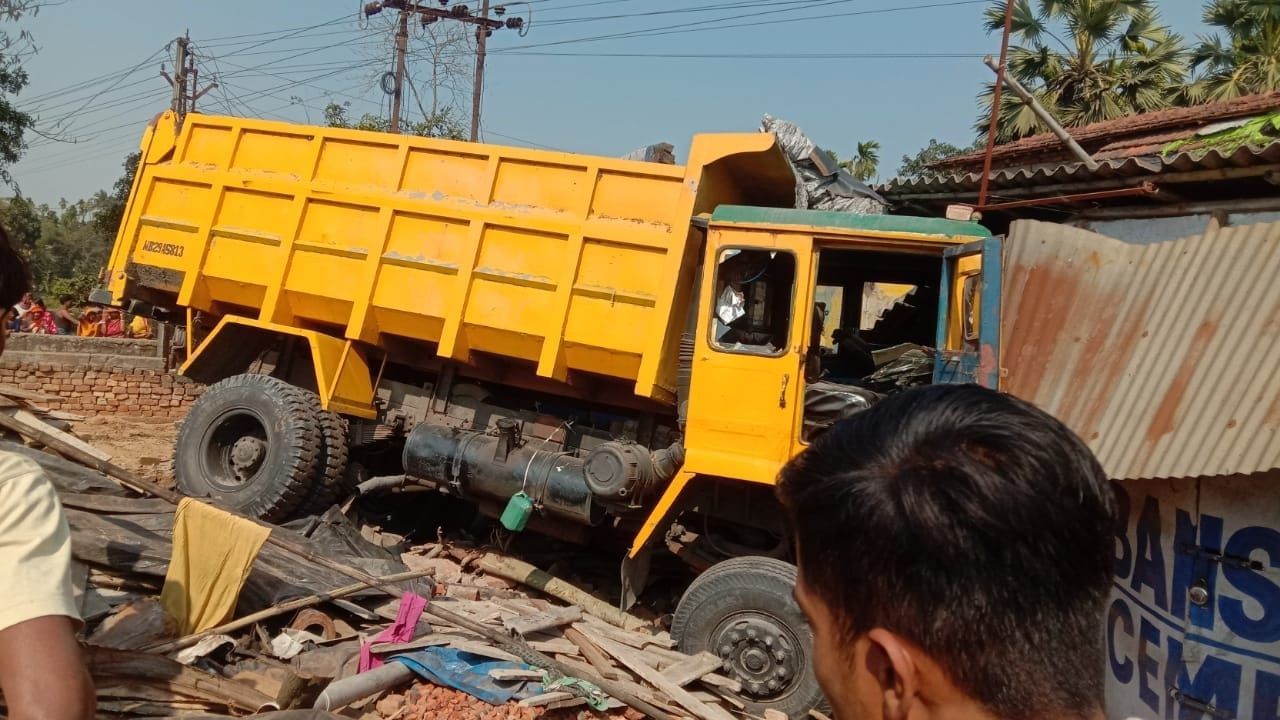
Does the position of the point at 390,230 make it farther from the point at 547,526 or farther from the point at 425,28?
the point at 425,28

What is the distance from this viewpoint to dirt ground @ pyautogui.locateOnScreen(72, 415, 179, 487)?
770 cm

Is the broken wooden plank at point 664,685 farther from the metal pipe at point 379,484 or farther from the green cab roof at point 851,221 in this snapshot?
the green cab roof at point 851,221

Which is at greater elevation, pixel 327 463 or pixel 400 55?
pixel 400 55

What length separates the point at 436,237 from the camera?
568cm

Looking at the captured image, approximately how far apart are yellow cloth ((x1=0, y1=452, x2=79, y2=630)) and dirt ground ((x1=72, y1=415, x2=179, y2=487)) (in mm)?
6813

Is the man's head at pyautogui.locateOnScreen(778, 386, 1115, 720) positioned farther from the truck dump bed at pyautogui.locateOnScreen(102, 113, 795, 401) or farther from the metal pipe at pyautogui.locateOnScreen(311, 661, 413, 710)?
the truck dump bed at pyautogui.locateOnScreen(102, 113, 795, 401)

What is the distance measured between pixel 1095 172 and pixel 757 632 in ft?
15.5

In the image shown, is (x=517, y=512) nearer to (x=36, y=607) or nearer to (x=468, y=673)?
(x=468, y=673)

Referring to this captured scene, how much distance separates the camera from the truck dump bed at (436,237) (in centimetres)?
510

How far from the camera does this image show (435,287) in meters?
5.66

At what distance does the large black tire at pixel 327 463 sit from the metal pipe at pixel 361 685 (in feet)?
7.08

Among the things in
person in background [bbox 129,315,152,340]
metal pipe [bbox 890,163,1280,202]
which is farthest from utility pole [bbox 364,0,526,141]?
metal pipe [bbox 890,163,1280,202]

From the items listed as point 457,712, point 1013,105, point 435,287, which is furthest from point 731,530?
point 1013,105

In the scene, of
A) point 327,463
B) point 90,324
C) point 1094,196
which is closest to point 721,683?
point 327,463
